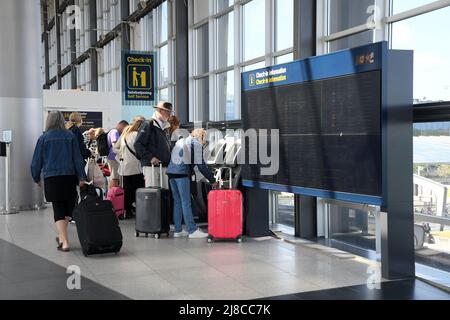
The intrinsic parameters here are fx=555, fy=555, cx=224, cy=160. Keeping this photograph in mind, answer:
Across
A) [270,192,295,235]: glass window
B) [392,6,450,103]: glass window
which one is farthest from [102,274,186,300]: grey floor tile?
[392,6,450,103]: glass window

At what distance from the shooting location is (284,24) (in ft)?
30.1

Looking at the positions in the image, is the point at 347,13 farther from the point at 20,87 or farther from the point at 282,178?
the point at 20,87

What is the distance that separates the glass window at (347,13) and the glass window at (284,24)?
4.87 feet

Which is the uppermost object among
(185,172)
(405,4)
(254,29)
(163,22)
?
(163,22)

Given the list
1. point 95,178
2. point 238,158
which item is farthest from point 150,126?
point 95,178

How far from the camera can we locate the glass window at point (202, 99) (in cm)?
1273

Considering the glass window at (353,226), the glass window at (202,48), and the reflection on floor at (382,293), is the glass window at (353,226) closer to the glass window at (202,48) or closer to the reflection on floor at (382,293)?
the reflection on floor at (382,293)

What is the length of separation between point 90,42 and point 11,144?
15661mm

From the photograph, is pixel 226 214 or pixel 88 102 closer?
pixel 226 214

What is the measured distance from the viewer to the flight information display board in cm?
488

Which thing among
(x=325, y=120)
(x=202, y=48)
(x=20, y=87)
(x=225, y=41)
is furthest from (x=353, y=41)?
(x=202, y=48)

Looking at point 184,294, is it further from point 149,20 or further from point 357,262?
point 149,20

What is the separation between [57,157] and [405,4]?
4.25 metres
